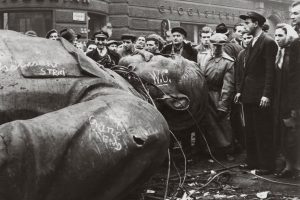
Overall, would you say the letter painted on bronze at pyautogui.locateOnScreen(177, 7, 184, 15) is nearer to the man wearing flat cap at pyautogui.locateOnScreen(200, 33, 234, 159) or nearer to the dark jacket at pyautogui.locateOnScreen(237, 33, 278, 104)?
the man wearing flat cap at pyautogui.locateOnScreen(200, 33, 234, 159)

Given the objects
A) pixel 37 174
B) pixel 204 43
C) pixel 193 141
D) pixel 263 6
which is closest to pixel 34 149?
pixel 37 174

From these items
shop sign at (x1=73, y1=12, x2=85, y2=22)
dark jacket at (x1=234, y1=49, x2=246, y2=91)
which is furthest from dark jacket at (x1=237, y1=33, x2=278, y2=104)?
shop sign at (x1=73, y1=12, x2=85, y2=22)

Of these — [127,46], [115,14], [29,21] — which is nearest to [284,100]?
[127,46]

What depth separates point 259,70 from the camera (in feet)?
21.9

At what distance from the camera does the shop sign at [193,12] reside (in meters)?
18.8

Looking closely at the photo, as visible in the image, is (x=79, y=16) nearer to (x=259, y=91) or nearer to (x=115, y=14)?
(x=115, y=14)

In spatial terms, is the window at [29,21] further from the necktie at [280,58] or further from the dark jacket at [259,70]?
the necktie at [280,58]

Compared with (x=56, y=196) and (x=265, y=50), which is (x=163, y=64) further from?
(x=56, y=196)

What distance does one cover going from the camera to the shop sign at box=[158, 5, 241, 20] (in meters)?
18.8

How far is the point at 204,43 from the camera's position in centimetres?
1013

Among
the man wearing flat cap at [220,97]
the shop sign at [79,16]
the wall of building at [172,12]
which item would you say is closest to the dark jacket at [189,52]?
the man wearing flat cap at [220,97]

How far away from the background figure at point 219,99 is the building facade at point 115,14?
810 cm

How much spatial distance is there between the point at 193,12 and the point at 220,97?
1306 cm

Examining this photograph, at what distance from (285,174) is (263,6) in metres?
19.4
